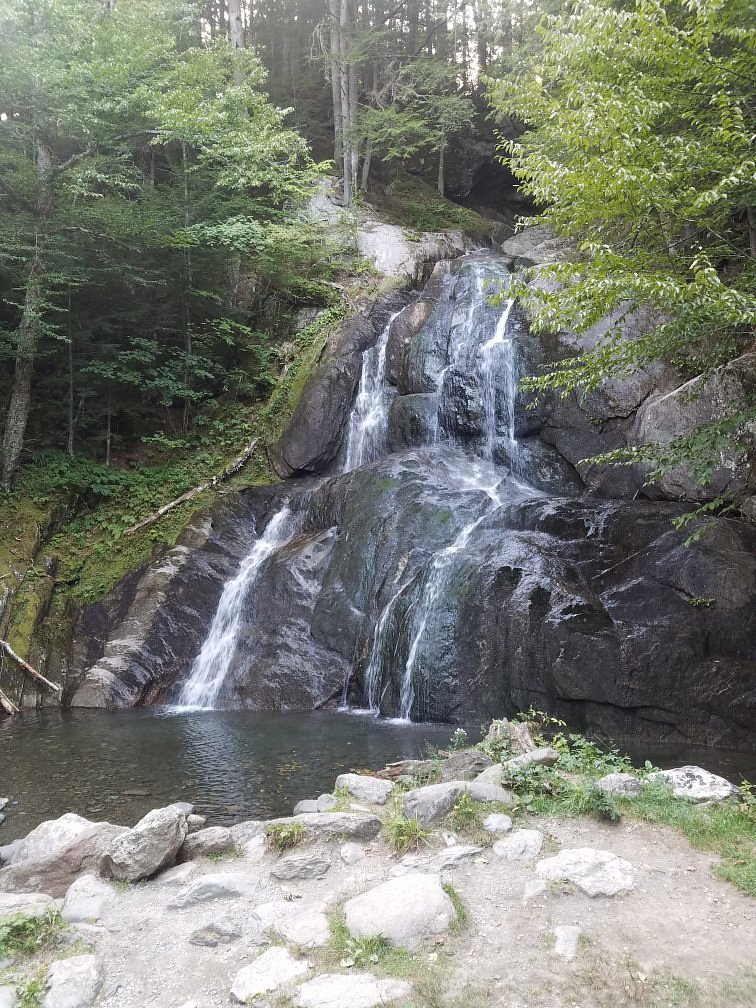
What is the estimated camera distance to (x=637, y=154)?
20.4 feet

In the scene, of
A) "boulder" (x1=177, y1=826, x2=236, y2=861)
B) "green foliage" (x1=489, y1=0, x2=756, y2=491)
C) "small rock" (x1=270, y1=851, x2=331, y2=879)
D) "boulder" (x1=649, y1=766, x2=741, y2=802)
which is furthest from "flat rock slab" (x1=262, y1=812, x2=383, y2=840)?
"green foliage" (x1=489, y1=0, x2=756, y2=491)

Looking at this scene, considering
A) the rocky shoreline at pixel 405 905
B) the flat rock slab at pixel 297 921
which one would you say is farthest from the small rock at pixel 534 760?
the flat rock slab at pixel 297 921

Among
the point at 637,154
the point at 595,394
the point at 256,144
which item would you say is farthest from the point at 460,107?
the point at 637,154

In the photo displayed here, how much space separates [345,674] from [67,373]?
10.4 meters

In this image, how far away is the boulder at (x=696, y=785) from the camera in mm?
4480

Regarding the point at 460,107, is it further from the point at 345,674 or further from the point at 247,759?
the point at 247,759

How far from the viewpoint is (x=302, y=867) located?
4008 millimetres

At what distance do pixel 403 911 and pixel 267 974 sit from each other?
2.33 ft

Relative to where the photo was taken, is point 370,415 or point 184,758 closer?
point 184,758

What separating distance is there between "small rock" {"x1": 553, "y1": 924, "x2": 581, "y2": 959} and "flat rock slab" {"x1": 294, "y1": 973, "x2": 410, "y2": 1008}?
2.37ft

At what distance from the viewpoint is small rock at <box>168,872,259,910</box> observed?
3.70 meters

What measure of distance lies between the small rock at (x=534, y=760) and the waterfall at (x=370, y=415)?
9881 mm

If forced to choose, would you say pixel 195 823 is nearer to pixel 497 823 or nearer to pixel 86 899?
pixel 86 899

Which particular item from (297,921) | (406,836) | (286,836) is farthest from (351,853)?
Answer: (297,921)
